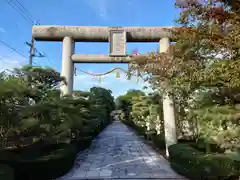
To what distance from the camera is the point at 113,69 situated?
8484 millimetres

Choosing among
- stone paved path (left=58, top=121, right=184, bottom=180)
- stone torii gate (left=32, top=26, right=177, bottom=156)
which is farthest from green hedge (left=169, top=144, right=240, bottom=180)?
stone torii gate (left=32, top=26, right=177, bottom=156)

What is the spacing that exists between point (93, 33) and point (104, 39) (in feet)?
1.50

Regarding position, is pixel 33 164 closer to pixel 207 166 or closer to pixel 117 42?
pixel 207 166

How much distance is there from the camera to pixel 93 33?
8125mm

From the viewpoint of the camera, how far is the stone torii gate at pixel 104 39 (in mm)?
8016

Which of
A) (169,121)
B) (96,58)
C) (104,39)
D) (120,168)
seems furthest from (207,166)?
(104,39)

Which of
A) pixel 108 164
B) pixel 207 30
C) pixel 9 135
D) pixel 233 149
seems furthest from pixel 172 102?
pixel 9 135

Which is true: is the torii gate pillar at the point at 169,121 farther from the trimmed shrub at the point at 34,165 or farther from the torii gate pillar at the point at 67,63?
the trimmed shrub at the point at 34,165

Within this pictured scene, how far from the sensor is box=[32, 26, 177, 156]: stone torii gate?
26.3ft

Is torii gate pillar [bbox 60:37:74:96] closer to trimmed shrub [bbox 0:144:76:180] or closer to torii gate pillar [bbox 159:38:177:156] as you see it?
trimmed shrub [bbox 0:144:76:180]

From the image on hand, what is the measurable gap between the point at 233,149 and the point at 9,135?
4857 mm

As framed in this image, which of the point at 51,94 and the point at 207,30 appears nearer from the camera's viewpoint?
the point at 207,30

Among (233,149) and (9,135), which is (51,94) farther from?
(233,149)

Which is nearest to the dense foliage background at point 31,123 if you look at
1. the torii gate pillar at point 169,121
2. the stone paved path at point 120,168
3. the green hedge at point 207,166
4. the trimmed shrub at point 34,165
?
the trimmed shrub at point 34,165
